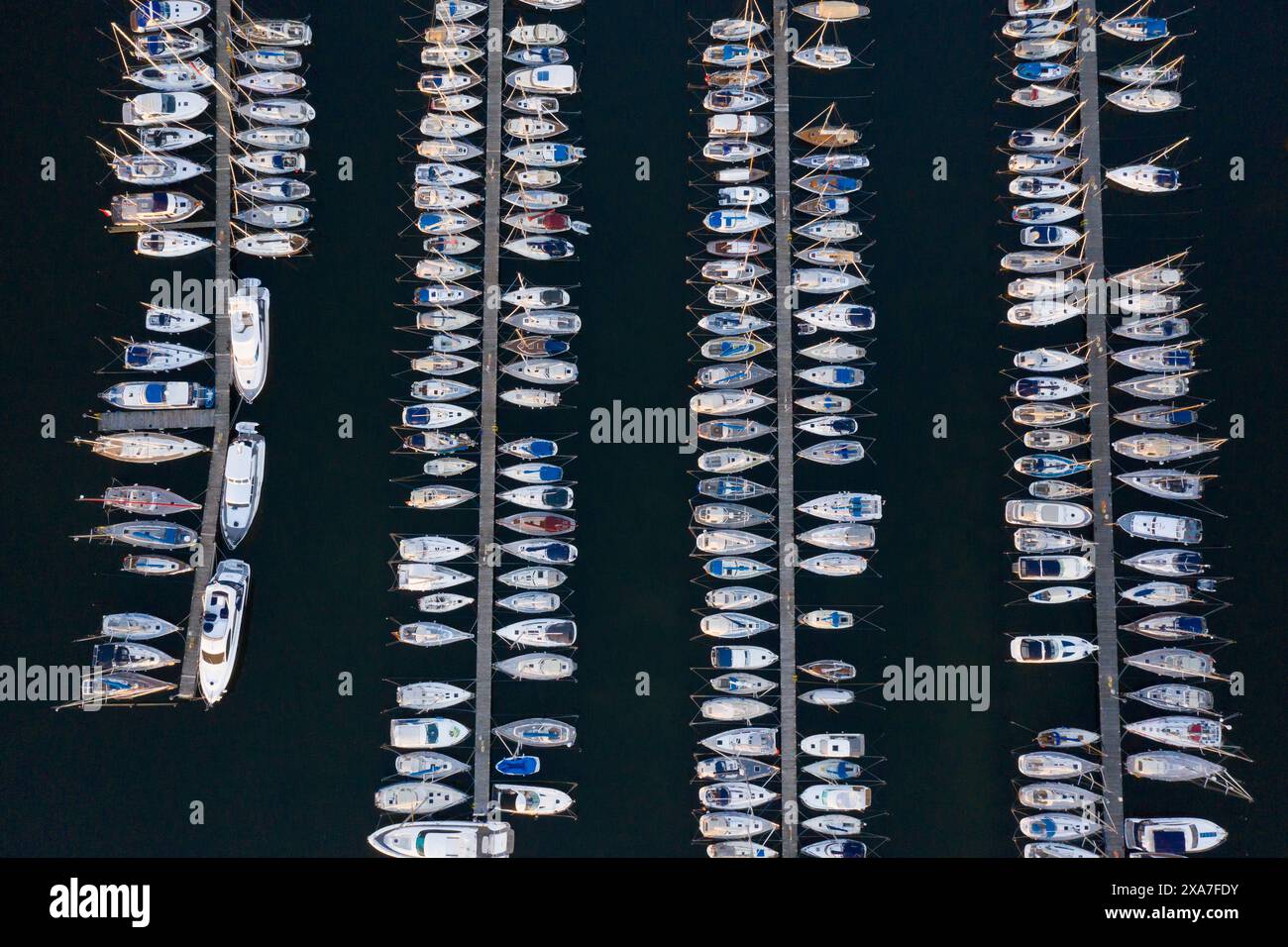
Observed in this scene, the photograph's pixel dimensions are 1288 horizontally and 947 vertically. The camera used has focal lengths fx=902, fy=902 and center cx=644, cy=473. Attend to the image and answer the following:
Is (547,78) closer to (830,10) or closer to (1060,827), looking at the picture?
(830,10)

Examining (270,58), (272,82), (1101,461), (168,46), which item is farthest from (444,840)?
(168,46)

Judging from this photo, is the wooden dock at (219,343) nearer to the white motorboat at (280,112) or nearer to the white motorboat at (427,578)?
the white motorboat at (280,112)

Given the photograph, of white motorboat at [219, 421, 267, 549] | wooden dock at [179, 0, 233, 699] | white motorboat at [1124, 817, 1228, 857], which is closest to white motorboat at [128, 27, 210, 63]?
wooden dock at [179, 0, 233, 699]

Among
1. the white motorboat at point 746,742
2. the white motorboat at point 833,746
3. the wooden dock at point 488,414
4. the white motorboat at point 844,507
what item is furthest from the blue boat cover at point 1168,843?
the wooden dock at point 488,414

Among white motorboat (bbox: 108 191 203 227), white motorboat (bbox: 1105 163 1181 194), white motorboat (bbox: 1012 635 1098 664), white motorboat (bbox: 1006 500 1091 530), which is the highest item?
white motorboat (bbox: 1105 163 1181 194)

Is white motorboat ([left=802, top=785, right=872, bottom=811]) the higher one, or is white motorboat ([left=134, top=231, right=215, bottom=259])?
white motorboat ([left=134, top=231, right=215, bottom=259])

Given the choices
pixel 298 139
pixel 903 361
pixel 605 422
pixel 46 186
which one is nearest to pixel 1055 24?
pixel 903 361

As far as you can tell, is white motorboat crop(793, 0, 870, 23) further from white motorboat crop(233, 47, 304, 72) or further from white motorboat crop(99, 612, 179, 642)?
white motorboat crop(99, 612, 179, 642)
